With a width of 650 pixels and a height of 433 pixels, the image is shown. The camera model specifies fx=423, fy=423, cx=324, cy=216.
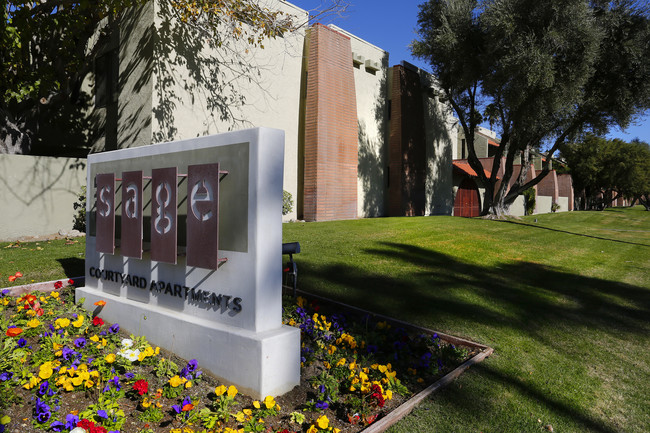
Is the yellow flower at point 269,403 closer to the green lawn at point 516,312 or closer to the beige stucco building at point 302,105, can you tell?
the green lawn at point 516,312

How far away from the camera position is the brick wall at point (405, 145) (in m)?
22.8

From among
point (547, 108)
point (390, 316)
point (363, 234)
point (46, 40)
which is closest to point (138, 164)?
point (390, 316)

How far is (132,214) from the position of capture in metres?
4.45

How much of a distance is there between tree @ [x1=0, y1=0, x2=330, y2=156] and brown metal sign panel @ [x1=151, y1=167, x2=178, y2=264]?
7369 mm

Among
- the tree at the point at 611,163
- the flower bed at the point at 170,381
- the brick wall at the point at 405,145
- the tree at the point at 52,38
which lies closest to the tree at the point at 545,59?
the brick wall at the point at 405,145

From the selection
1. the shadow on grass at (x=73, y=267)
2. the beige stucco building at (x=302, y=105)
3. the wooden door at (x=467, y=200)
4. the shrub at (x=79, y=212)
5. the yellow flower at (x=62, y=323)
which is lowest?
the yellow flower at (x=62, y=323)

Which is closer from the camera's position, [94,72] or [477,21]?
[94,72]

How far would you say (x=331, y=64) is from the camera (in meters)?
18.1

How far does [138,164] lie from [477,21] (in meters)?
20.0

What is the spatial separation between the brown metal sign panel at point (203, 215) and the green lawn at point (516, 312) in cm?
207

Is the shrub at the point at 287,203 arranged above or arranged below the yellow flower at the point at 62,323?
above

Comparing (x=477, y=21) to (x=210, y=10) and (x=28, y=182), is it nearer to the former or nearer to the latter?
(x=210, y=10)

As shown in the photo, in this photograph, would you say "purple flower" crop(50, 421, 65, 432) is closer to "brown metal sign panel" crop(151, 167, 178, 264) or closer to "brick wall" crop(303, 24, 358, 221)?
"brown metal sign panel" crop(151, 167, 178, 264)

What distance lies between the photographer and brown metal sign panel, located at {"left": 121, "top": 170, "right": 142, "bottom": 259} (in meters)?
4.38
